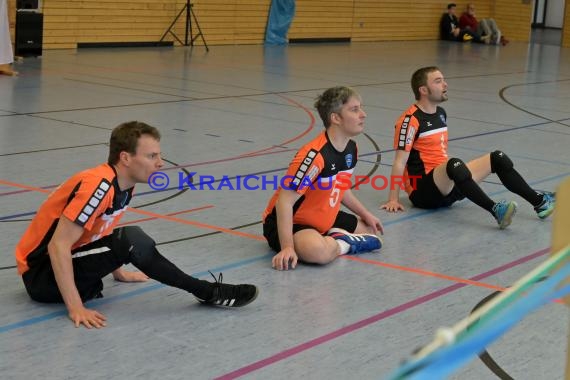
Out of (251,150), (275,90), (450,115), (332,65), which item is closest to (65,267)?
(251,150)

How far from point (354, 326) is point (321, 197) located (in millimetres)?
1078

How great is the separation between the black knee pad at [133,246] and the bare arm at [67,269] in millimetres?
165

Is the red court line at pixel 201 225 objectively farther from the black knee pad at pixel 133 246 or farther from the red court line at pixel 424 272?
the black knee pad at pixel 133 246

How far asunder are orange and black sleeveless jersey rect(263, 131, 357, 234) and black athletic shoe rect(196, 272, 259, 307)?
79cm

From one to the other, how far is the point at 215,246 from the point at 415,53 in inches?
594

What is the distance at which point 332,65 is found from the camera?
51.4ft

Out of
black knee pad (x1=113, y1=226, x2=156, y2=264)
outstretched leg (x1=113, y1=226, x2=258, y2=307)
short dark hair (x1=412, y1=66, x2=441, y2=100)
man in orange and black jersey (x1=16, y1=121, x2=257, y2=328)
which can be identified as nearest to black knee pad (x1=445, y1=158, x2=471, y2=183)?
short dark hair (x1=412, y1=66, x2=441, y2=100)

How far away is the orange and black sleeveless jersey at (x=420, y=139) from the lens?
19.9ft

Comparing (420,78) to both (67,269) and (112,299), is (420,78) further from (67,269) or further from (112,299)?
(67,269)

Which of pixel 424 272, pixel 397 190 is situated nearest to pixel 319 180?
pixel 424 272

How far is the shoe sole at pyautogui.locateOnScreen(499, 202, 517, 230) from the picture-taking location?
5559 millimetres

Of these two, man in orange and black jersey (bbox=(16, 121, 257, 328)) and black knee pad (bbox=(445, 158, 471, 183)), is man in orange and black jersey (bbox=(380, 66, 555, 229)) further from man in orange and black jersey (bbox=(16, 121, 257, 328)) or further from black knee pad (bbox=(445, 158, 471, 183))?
man in orange and black jersey (bbox=(16, 121, 257, 328))

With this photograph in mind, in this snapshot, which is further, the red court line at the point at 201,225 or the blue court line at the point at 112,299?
the red court line at the point at 201,225

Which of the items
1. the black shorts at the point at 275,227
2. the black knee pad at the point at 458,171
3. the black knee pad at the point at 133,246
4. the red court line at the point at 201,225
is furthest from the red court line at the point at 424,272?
the black knee pad at the point at 133,246
